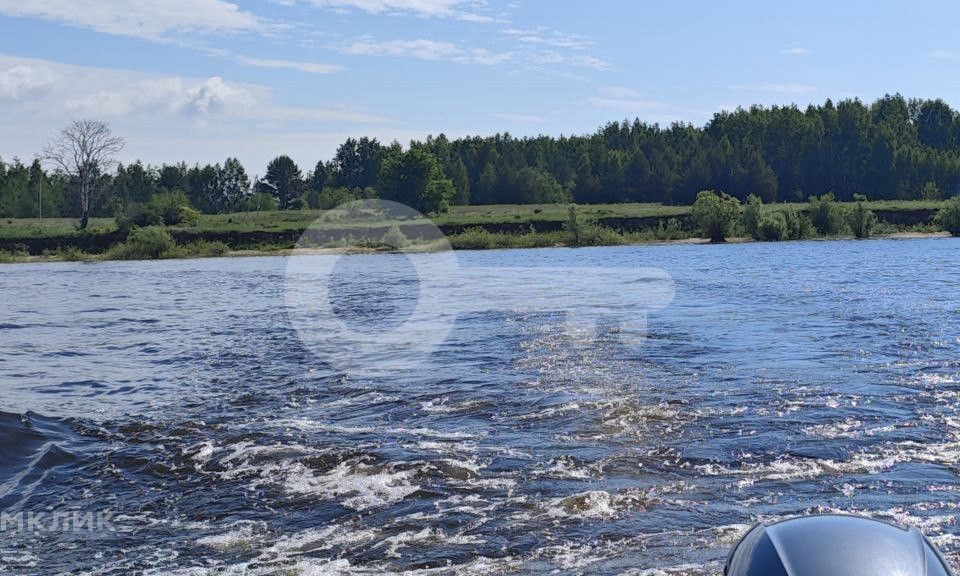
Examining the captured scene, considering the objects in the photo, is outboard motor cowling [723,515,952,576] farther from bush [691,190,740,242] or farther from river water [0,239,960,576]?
bush [691,190,740,242]

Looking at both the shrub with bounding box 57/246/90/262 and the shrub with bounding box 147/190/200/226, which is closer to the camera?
the shrub with bounding box 57/246/90/262

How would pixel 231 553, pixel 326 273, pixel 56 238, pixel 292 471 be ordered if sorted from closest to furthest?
pixel 231 553, pixel 292 471, pixel 326 273, pixel 56 238

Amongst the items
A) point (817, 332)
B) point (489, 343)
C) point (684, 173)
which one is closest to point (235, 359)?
point (489, 343)

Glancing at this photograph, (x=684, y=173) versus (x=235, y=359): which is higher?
(x=684, y=173)

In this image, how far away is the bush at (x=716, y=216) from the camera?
89.1 meters

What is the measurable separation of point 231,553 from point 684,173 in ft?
510

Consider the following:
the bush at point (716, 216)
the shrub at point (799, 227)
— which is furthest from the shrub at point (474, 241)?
the shrub at point (799, 227)

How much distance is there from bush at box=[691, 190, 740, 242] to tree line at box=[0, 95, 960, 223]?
5387 cm

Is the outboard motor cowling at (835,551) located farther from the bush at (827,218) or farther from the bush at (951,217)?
the bush at (951,217)

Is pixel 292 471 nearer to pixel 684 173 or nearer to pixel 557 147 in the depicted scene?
pixel 684 173

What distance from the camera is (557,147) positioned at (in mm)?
192125

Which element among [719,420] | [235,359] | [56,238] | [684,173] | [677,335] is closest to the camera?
[719,420]

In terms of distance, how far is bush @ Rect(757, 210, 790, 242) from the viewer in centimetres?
8638

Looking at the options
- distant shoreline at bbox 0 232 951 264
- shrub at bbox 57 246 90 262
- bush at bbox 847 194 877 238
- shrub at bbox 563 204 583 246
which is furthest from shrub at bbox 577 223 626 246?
shrub at bbox 57 246 90 262
